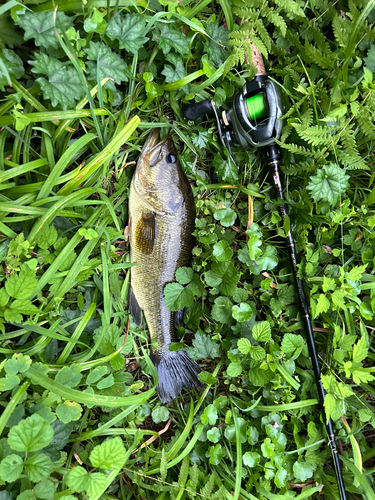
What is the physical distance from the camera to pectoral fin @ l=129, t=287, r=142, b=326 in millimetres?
2074

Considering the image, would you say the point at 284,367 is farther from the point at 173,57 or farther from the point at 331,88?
the point at 173,57

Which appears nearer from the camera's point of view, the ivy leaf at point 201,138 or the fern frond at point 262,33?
the fern frond at point 262,33

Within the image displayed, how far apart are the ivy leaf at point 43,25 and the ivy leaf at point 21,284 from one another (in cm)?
116

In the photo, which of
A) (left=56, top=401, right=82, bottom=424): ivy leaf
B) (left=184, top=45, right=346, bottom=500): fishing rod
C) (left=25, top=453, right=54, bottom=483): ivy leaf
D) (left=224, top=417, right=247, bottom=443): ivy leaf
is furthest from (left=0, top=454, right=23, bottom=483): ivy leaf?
(left=184, top=45, right=346, bottom=500): fishing rod

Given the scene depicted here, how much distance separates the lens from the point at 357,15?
1854mm

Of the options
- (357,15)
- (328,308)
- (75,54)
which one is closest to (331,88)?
(357,15)

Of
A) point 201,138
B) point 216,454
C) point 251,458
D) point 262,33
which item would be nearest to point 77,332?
point 216,454

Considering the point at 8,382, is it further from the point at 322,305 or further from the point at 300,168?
the point at 300,168

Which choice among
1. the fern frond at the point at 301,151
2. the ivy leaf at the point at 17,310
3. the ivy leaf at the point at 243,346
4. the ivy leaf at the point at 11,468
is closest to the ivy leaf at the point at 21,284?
the ivy leaf at the point at 17,310

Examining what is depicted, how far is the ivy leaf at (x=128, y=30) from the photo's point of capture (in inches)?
67.5

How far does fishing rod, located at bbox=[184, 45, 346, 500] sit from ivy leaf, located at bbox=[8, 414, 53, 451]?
1609mm

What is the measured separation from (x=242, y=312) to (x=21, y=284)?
131 centimetres

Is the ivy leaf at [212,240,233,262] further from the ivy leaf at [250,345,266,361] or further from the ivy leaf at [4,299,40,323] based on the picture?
the ivy leaf at [4,299,40,323]

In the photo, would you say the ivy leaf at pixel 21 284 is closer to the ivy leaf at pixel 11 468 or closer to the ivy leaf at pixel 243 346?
the ivy leaf at pixel 11 468
